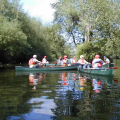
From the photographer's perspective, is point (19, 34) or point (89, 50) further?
point (19, 34)

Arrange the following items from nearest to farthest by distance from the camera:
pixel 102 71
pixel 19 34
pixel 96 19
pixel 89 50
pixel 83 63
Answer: pixel 102 71 < pixel 83 63 < pixel 96 19 < pixel 89 50 < pixel 19 34

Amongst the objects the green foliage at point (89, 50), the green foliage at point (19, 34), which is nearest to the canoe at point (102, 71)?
the green foliage at point (89, 50)

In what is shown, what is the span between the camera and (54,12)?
24859 millimetres

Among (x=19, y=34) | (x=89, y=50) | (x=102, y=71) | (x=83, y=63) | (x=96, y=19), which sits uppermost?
(x=96, y=19)

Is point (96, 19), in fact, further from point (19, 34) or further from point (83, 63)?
point (19, 34)

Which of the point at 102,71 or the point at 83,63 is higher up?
the point at 83,63

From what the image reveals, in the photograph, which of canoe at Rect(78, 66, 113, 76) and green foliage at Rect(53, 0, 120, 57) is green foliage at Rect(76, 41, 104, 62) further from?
canoe at Rect(78, 66, 113, 76)

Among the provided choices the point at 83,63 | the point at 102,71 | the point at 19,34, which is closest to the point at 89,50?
the point at 83,63

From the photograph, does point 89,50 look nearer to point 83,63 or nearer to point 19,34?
point 83,63

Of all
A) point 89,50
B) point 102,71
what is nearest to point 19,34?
point 89,50

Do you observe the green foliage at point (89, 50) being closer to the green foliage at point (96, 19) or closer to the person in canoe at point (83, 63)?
the green foliage at point (96, 19)

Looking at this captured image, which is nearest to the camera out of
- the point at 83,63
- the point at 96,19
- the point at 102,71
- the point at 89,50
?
the point at 102,71

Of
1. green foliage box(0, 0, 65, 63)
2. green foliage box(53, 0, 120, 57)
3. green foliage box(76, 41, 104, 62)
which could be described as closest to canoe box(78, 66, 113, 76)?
green foliage box(53, 0, 120, 57)

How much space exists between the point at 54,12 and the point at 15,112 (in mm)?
22019
